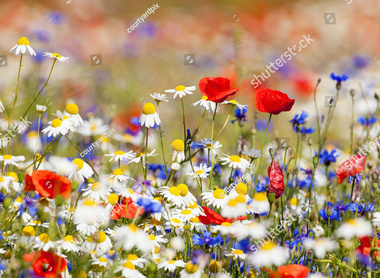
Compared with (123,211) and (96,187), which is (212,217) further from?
(96,187)

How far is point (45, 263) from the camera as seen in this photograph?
130 centimetres

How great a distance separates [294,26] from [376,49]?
201cm

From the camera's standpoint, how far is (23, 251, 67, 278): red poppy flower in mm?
1286

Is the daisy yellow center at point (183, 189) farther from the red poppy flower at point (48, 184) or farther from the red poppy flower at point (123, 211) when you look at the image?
the red poppy flower at point (48, 184)

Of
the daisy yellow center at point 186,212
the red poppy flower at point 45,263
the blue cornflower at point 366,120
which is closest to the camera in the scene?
the red poppy flower at point 45,263

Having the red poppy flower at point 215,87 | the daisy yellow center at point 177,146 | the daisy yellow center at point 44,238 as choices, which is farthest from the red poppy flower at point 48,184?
the red poppy flower at point 215,87

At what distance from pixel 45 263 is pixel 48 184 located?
219mm

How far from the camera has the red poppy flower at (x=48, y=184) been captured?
1.39m

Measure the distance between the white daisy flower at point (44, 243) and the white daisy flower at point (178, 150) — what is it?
0.55 meters

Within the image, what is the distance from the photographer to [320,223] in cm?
213

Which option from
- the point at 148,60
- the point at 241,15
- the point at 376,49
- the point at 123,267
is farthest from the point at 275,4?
the point at 123,267

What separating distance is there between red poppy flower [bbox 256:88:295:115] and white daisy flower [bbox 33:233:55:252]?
0.80m

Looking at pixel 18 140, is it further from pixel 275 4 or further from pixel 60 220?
pixel 275 4

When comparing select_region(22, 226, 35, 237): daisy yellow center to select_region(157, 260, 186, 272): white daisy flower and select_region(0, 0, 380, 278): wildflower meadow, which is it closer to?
select_region(0, 0, 380, 278): wildflower meadow
